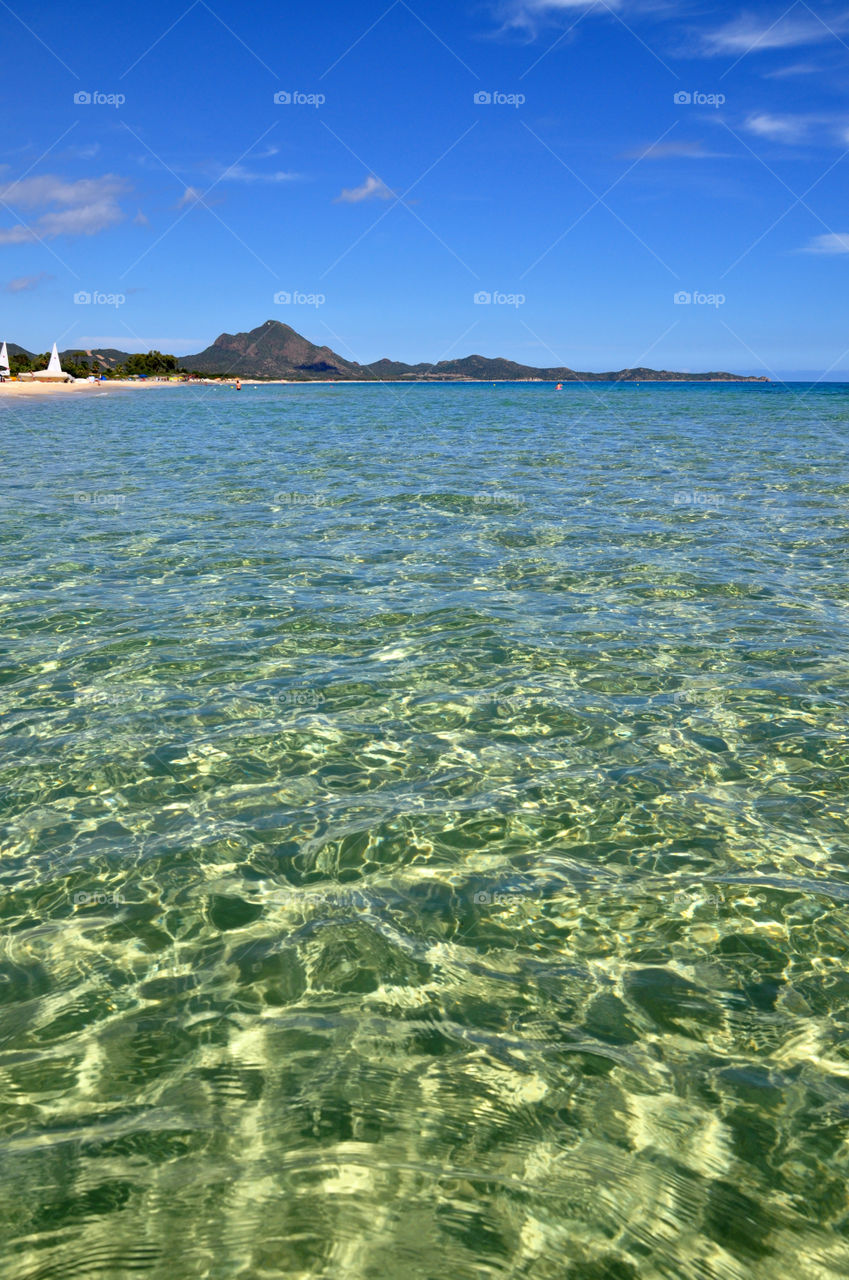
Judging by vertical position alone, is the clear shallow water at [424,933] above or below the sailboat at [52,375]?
below

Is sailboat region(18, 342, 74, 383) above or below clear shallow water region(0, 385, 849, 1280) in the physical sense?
above

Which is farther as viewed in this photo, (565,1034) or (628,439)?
(628,439)

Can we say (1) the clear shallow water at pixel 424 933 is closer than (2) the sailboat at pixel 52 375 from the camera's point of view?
Yes

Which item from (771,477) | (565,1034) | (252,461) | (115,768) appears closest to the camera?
(565,1034)

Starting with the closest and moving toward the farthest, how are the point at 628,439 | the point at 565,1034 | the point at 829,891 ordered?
the point at 565,1034 → the point at 829,891 → the point at 628,439

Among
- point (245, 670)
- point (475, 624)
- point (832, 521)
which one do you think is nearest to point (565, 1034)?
point (245, 670)

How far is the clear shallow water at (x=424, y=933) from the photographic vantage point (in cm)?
340

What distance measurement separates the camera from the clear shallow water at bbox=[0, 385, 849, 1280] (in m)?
3.40

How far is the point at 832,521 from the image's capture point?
18.5 metres

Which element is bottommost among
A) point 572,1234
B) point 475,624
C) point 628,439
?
point 572,1234

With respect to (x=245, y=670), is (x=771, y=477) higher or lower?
higher

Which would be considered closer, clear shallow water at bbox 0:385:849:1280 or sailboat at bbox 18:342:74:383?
clear shallow water at bbox 0:385:849:1280

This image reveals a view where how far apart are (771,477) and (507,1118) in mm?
25824

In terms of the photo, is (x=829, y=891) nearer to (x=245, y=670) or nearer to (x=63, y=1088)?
(x=63, y=1088)
